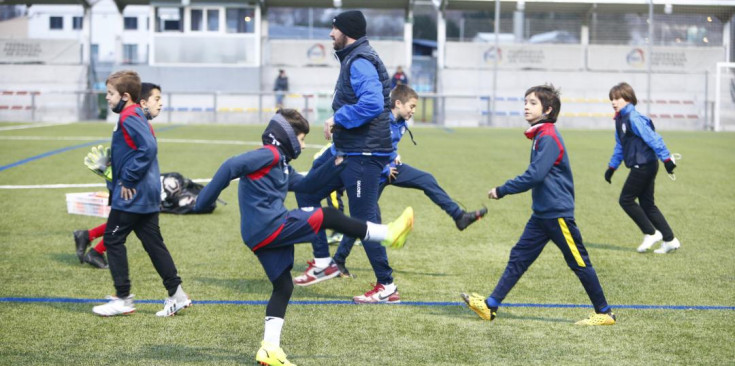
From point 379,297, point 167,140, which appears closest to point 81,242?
point 379,297

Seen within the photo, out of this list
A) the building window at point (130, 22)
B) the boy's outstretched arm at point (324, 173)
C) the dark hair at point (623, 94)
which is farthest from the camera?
the building window at point (130, 22)

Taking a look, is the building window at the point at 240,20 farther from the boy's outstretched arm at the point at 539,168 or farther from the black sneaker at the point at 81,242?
the boy's outstretched arm at the point at 539,168

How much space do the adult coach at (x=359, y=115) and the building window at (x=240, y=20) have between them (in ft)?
103

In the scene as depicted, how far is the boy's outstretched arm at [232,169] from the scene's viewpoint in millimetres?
5105

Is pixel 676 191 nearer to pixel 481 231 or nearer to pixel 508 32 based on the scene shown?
pixel 481 231

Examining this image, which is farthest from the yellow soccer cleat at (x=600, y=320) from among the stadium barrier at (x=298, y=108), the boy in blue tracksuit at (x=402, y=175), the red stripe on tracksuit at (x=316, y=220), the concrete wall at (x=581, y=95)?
the concrete wall at (x=581, y=95)

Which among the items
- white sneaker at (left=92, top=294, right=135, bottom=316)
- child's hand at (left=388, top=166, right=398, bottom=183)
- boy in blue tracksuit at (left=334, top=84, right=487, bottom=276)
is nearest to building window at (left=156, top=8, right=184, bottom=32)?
boy in blue tracksuit at (left=334, top=84, right=487, bottom=276)

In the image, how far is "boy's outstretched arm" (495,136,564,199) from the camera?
6.05 meters

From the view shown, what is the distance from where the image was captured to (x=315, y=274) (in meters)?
7.56

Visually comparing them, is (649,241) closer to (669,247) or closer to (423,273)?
(669,247)

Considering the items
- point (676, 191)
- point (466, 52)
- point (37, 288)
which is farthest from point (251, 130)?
point (37, 288)

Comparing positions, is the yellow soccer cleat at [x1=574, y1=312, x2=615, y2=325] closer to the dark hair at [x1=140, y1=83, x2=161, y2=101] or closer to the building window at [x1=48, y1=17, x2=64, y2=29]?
the dark hair at [x1=140, y1=83, x2=161, y2=101]

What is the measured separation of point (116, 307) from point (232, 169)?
1.73 metres

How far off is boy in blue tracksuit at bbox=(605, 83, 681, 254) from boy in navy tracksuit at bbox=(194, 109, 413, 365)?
437 cm
